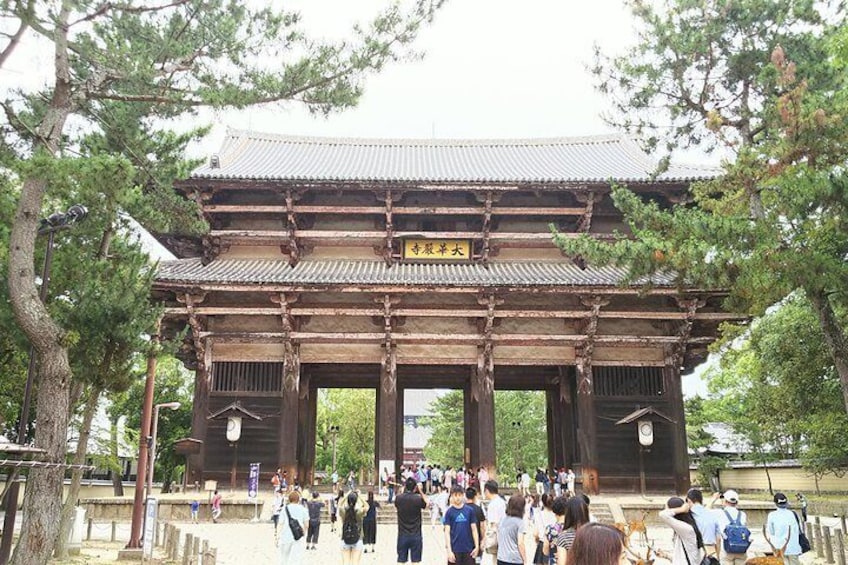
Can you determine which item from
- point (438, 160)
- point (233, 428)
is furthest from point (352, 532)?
point (438, 160)

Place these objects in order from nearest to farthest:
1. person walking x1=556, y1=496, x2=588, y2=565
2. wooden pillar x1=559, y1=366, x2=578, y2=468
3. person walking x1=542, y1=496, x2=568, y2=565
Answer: person walking x1=556, y1=496, x2=588, y2=565 → person walking x1=542, y1=496, x2=568, y2=565 → wooden pillar x1=559, y1=366, x2=578, y2=468

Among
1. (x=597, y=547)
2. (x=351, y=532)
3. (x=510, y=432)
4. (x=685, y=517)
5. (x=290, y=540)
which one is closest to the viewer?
(x=597, y=547)

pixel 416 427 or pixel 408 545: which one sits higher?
pixel 416 427

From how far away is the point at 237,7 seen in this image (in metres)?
11.2

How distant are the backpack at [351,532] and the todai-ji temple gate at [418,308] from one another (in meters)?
9.94

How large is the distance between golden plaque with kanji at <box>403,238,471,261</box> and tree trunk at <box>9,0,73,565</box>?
12.7m

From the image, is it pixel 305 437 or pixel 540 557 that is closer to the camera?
pixel 540 557

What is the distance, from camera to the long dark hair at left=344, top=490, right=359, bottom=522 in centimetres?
1031

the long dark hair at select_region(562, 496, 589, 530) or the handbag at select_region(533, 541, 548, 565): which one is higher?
the long dark hair at select_region(562, 496, 589, 530)

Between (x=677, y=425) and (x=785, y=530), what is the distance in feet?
40.0

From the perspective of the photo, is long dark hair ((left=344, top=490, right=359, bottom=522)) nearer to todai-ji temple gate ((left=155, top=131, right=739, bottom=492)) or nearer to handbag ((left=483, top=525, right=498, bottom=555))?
handbag ((left=483, top=525, right=498, bottom=555))

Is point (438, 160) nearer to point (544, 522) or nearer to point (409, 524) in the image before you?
point (409, 524)

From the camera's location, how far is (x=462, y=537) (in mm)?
7844

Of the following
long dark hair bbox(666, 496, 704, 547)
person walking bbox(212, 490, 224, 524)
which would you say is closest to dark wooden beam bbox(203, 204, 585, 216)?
person walking bbox(212, 490, 224, 524)
